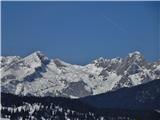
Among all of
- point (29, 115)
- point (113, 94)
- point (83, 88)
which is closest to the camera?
point (29, 115)

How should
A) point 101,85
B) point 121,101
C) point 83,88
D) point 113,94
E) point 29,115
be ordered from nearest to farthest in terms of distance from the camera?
point 29,115 → point 121,101 → point 113,94 → point 83,88 → point 101,85

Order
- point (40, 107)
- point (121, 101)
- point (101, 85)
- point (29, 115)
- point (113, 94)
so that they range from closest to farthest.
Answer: point (29, 115) → point (40, 107) → point (121, 101) → point (113, 94) → point (101, 85)

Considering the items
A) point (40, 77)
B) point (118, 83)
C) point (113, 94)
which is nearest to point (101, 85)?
point (118, 83)

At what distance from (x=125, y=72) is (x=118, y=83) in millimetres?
13666

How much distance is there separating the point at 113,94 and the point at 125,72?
5195 centimetres

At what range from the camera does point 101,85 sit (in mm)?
127875

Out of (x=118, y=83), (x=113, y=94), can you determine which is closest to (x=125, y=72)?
(x=118, y=83)

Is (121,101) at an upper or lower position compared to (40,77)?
lower

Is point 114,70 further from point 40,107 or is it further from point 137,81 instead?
point 40,107

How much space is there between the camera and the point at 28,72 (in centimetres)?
12375

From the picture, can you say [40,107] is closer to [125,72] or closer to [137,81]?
[137,81]

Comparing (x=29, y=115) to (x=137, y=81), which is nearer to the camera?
(x=29, y=115)

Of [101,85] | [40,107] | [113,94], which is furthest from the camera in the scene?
[101,85]

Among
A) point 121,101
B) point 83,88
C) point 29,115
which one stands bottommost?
point 29,115
